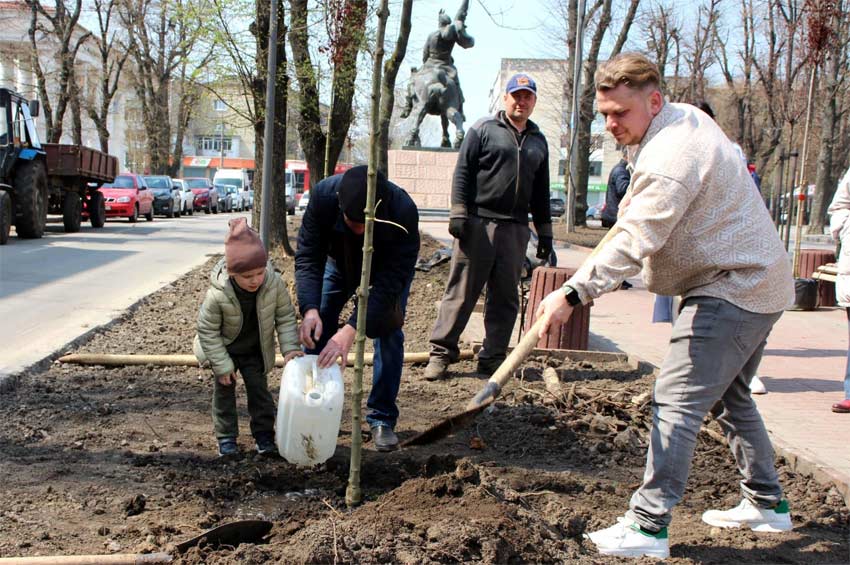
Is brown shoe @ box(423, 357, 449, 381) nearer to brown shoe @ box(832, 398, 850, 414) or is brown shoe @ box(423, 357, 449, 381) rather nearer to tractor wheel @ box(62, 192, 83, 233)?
brown shoe @ box(832, 398, 850, 414)

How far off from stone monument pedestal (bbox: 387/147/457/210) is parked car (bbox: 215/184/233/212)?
65.1ft

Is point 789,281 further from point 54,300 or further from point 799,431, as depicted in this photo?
point 54,300

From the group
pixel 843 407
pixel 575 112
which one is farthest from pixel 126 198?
pixel 843 407

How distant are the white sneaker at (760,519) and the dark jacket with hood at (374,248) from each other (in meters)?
1.83

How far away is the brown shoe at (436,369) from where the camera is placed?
633 cm

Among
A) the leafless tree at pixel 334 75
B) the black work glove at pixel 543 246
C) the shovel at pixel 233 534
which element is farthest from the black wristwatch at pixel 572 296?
the leafless tree at pixel 334 75

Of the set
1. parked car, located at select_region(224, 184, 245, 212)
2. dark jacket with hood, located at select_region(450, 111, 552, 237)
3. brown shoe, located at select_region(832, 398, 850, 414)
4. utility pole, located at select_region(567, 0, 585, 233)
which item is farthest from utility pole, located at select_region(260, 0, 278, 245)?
parked car, located at select_region(224, 184, 245, 212)

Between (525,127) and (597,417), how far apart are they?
2.40m

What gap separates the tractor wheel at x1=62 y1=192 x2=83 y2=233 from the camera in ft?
67.5

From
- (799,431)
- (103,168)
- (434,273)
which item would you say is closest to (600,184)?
(103,168)

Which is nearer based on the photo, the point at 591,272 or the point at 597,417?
the point at 591,272

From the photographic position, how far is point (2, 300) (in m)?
9.59

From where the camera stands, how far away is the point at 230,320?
4223mm

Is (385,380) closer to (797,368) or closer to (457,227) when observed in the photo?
(457,227)
